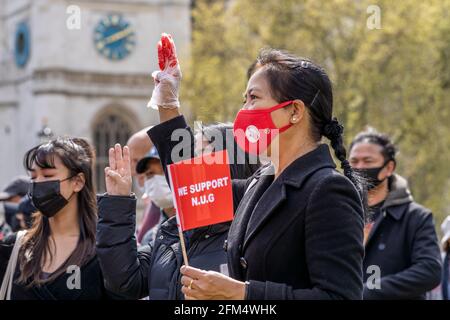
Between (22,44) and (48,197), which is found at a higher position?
(22,44)

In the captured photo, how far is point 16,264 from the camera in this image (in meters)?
5.95

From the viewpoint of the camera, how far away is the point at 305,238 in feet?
12.6

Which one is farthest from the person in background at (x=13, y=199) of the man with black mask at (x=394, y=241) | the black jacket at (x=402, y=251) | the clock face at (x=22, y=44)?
the clock face at (x=22, y=44)

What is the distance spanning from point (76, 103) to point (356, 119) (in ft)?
56.9

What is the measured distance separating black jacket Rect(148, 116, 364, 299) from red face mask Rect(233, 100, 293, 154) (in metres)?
0.14

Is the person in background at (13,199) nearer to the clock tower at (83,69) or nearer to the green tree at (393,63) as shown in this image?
the green tree at (393,63)

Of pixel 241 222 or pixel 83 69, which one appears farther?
pixel 83 69

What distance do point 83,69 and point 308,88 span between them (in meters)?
36.3

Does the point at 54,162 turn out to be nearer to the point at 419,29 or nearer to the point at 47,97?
the point at 419,29

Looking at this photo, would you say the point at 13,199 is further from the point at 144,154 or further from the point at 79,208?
the point at 79,208

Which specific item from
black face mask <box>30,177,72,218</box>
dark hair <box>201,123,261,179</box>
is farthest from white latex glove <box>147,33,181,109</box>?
black face mask <box>30,177,72,218</box>

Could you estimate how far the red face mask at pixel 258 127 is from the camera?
4031 mm

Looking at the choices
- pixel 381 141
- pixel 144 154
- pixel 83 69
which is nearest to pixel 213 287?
pixel 144 154
